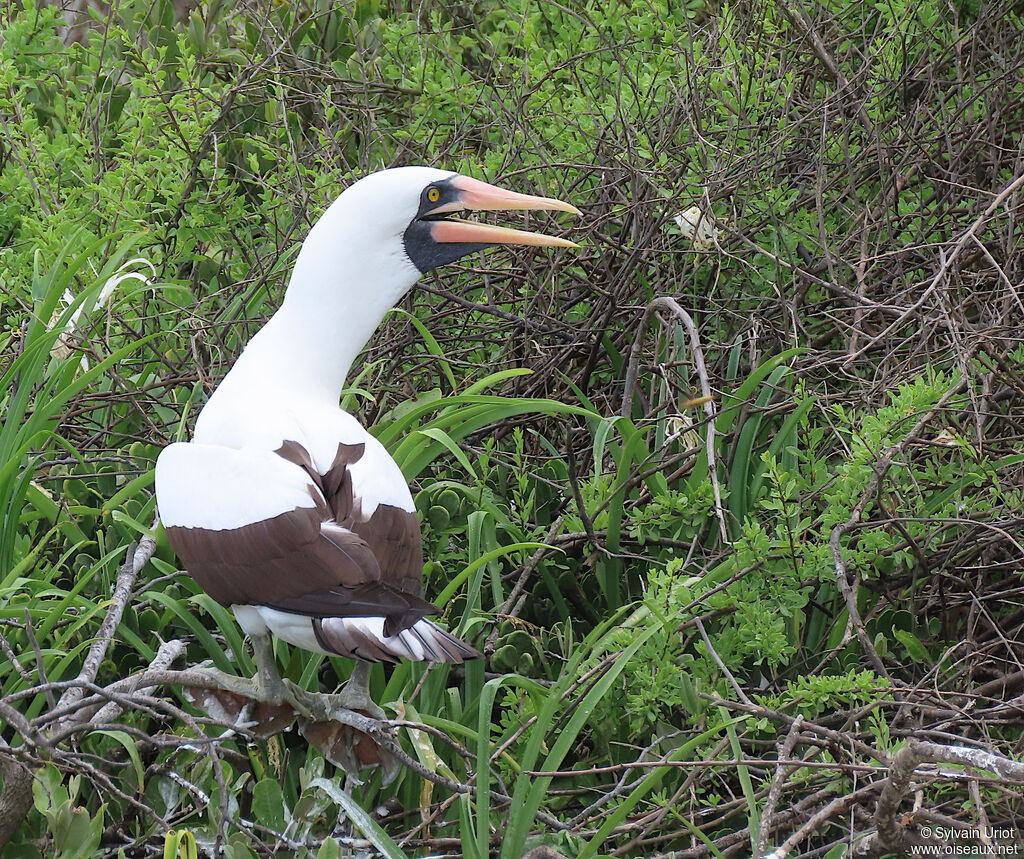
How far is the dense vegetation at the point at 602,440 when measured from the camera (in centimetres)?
241

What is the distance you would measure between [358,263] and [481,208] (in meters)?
0.32

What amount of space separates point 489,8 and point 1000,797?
14.4 ft

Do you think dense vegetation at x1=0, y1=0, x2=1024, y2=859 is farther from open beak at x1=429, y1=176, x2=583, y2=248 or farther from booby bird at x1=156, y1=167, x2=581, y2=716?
open beak at x1=429, y1=176, x2=583, y2=248

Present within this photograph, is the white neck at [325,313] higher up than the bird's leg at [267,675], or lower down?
higher up

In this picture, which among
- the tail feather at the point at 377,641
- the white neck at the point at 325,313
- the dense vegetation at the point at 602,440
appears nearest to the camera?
the tail feather at the point at 377,641

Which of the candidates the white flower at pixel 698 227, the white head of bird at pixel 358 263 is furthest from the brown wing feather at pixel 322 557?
the white flower at pixel 698 227

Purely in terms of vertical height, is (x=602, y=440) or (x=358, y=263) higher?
(x=358, y=263)

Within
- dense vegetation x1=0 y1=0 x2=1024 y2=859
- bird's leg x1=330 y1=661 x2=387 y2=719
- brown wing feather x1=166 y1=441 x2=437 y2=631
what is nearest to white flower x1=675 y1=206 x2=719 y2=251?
dense vegetation x1=0 y1=0 x2=1024 y2=859

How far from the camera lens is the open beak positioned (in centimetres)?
265

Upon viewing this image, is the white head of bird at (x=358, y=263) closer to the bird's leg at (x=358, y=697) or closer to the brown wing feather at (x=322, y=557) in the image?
the brown wing feather at (x=322, y=557)

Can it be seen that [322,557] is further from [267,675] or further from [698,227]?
[698,227]

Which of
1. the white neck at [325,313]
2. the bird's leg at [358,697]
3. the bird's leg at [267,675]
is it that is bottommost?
the bird's leg at [358,697]

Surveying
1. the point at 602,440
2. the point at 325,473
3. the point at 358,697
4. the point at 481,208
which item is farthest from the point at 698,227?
the point at 358,697

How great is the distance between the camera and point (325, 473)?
2385 mm
